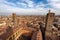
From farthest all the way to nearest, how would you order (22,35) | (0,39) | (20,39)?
(22,35) → (20,39) → (0,39)

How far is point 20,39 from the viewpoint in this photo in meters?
12.3

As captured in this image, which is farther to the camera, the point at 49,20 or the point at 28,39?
the point at 28,39

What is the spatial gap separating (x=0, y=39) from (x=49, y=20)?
6.61 meters

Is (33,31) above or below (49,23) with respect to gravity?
below

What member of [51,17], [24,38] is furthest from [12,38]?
[51,17]

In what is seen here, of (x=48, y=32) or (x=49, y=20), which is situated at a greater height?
(x=49, y=20)

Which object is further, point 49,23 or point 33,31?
point 33,31

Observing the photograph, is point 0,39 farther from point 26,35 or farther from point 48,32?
point 48,32

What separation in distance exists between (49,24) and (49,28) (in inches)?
21.1

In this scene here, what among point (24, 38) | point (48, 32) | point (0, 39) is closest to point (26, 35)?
point (24, 38)

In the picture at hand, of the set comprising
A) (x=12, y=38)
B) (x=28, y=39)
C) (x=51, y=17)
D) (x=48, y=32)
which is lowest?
(x=28, y=39)

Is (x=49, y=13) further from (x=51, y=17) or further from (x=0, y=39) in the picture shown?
(x=0, y=39)

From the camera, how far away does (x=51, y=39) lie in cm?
941

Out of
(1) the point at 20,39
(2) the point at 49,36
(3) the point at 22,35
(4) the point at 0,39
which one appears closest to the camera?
(4) the point at 0,39
